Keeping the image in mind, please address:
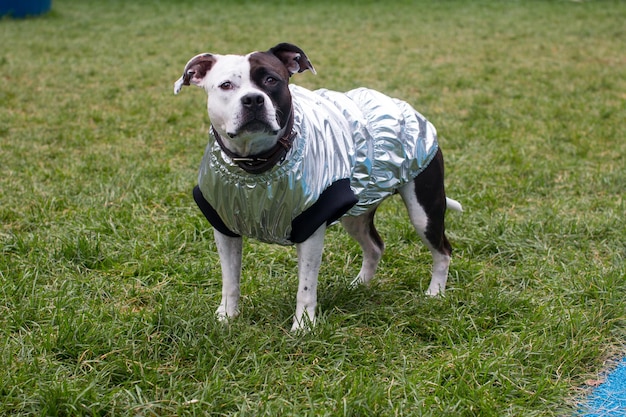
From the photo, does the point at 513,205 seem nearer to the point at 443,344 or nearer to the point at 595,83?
the point at 443,344

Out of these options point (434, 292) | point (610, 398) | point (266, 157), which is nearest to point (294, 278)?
point (434, 292)

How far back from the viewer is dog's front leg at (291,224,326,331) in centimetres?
319

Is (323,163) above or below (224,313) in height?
above

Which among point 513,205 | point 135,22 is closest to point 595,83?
point 513,205

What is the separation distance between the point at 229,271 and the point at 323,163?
709mm

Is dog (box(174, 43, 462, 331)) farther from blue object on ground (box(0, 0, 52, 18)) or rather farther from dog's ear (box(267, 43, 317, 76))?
blue object on ground (box(0, 0, 52, 18))

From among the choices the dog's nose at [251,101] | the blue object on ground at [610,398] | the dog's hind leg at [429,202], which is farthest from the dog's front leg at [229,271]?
the blue object on ground at [610,398]

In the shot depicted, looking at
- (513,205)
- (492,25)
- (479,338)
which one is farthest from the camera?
(492,25)

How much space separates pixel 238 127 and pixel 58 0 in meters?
16.4

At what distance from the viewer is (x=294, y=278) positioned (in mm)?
3977

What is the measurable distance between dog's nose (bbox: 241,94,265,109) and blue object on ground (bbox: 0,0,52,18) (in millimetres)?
13410

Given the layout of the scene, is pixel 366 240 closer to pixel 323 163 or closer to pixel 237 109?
pixel 323 163

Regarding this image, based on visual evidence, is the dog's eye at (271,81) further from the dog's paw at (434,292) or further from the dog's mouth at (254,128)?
the dog's paw at (434,292)

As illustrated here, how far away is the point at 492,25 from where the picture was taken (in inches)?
560
